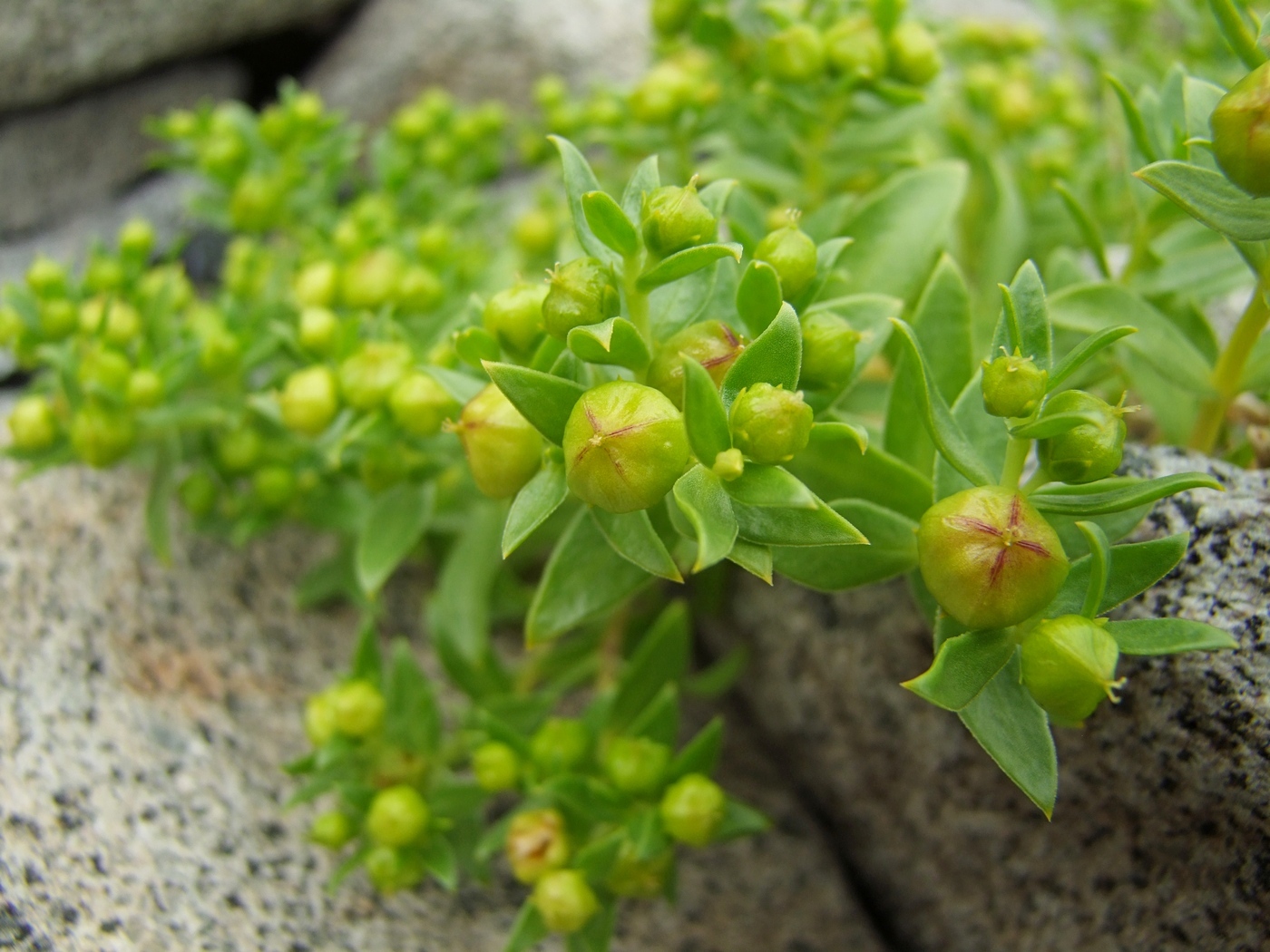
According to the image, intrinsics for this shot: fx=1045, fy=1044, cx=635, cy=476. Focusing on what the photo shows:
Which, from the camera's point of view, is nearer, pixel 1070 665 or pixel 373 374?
pixel 1070 665

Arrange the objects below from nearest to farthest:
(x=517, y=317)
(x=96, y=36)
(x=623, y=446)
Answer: (x=623, y=446) < (x=517, y=317) < (x=96, y=36)

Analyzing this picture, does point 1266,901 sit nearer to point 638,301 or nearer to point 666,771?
point 666,771

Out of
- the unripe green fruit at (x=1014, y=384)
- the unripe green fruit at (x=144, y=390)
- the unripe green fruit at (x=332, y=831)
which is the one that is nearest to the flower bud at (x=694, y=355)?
the unripe green fruit at (x=1014, y=384)

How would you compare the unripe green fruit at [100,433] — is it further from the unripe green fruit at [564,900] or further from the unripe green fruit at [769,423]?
the unripe green fruit at [769,423]

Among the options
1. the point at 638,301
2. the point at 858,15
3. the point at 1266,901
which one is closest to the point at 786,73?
the point at 858,15

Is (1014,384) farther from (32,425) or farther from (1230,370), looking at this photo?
(32,425)

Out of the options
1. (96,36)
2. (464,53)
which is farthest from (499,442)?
(464,53)
